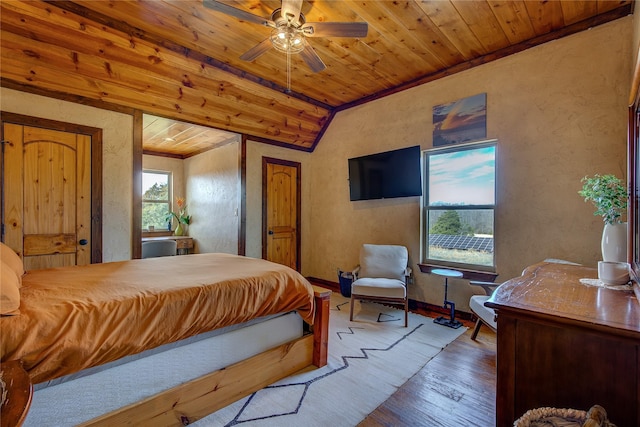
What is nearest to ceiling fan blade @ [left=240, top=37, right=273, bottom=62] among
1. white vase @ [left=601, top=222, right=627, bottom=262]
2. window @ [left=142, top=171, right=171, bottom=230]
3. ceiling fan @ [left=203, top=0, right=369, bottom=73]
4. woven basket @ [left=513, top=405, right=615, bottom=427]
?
ceiling fan @ [left=203, top=0, right=369, bottom=73]

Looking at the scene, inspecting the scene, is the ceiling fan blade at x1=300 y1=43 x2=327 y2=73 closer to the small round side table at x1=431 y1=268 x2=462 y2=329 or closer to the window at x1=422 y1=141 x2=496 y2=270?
the window at x1=422 y1=141 x2=496 y2=270

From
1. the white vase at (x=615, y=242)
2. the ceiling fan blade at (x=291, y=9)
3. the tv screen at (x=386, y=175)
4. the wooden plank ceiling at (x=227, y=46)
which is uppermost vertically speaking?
the wooden plank ceiling at (x=227, y=46)

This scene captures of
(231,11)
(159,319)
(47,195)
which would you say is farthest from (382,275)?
(47,195)

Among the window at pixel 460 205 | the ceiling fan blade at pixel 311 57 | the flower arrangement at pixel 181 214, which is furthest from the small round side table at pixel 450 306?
the flower arrangement at pixel 181 214

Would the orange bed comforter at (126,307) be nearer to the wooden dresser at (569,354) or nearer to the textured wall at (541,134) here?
the wooden dresser at (569,354)

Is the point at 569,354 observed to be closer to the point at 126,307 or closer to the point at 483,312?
the point at 483,312

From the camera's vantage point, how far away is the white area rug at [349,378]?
1730 mm

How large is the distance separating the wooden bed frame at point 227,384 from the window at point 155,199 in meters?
5.03

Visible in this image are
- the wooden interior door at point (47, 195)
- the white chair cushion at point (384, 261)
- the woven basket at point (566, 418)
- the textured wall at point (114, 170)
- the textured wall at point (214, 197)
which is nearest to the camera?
the woven basket at point (566, 418)

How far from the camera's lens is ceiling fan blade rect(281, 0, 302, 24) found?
6.51 feet

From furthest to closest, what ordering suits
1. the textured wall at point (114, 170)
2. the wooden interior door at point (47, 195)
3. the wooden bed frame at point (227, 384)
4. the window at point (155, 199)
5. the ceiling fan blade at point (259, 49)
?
the window at point (155, 199) < the textured wall at point (114, 170) < the wooden interior door at point (47, 195) < the ceiling fan blade at point (259, 49) < the wooden bed frame at point (227, 384)

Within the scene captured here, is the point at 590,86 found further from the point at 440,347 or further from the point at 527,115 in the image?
the point at 440,347

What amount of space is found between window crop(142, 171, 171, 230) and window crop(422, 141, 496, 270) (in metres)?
5.26

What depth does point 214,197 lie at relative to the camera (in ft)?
17.1
